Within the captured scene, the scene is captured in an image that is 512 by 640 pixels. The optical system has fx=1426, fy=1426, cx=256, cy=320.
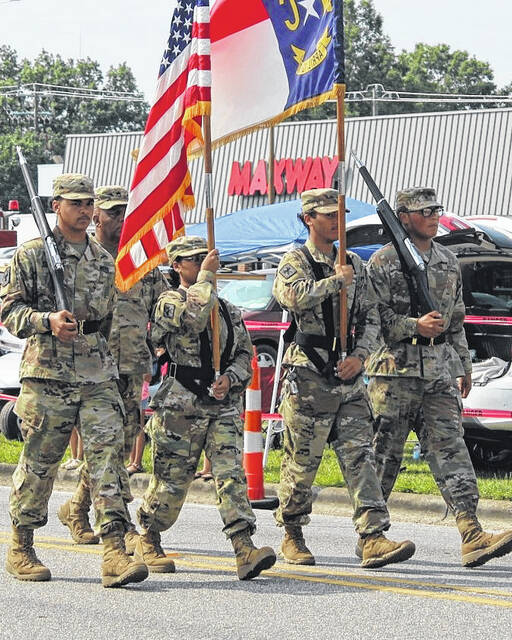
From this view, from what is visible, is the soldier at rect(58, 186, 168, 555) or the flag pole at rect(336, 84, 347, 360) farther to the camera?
the soldier at rect(58, 186, 168, 555)

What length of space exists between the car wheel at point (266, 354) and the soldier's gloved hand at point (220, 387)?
7.38 metres

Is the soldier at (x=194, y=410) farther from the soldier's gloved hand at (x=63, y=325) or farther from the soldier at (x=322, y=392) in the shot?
the soldier's gloved hand at (x=63, y=325)

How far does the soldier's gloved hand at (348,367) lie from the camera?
793 cm

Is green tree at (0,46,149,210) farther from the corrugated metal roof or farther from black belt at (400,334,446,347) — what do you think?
black belt at (400,334,446,347)

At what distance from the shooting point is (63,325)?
7.28 m

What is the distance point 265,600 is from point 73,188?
7.91 feet

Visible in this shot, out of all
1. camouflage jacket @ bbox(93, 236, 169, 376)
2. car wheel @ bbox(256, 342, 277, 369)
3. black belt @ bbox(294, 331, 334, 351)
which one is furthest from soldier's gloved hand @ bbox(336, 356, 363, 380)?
car wheel @ bbox(256, 342, 277, 369)

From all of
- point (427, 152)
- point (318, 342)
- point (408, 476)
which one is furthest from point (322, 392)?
point (427, 152)

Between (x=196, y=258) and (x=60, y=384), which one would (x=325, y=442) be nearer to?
(x=196, y=258)

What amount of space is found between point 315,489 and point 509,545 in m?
3.68

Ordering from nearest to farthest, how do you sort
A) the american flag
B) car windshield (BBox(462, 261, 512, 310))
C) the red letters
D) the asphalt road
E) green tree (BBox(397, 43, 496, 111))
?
the asphalt road → the american flag → car windshield (BBox(462, 261, 512, 310)) → the red letters → green tree (BBox(397, 43, 496, 111))

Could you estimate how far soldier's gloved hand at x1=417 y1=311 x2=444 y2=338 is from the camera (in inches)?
320

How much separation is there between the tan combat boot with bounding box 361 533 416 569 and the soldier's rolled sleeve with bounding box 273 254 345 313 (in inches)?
52.6

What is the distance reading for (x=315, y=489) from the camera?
1137 cm
